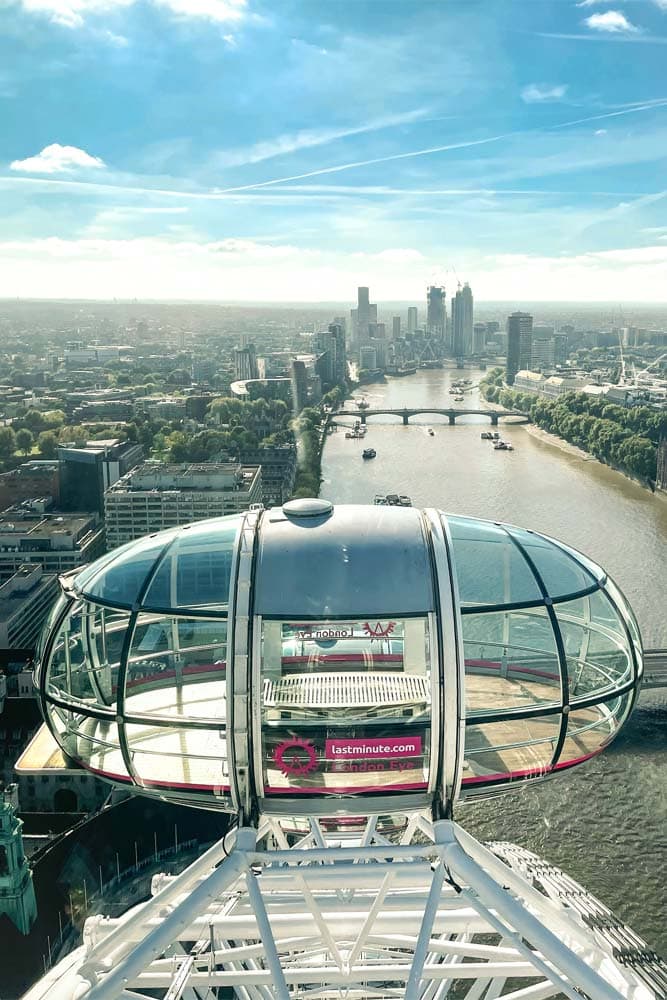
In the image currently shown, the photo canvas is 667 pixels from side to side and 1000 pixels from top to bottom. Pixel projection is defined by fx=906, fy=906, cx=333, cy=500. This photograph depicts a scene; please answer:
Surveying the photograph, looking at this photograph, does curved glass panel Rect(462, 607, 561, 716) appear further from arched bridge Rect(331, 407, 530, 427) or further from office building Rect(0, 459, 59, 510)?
arched bridge Rect(331, 407, 530, 427)

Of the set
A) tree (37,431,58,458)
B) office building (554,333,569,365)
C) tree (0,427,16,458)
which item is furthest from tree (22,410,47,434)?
office building (554,333,569,365)

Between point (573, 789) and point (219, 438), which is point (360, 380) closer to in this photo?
point (219, 438)

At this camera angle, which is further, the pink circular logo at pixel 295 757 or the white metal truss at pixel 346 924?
the pink circular logo at pixel 295 757

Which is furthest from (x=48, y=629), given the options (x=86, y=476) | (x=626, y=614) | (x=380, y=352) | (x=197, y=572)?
(x=380, y=352)

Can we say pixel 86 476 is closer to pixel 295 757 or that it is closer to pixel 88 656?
pixel 88 656

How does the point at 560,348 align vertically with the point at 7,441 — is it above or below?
above

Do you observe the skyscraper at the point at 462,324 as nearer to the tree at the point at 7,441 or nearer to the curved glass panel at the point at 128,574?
the tree at the point at 7,441

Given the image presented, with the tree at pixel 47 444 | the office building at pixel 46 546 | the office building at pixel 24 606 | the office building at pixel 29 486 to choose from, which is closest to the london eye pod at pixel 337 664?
the office building at pixel 24 606

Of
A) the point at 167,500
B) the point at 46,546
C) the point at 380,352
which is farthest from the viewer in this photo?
the point at 380,352
